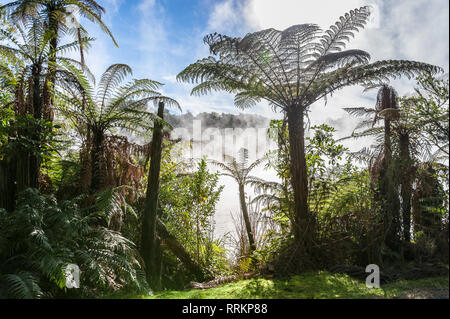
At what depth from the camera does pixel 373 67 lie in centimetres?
315

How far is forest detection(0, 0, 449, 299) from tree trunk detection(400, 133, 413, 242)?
0.04ft

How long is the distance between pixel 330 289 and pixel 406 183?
1041mm

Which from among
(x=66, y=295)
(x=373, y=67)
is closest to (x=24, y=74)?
(x=66, y=295)

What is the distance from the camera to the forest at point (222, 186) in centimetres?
219

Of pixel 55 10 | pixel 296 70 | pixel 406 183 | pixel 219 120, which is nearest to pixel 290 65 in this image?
pixel 296 70

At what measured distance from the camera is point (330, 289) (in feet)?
6.63

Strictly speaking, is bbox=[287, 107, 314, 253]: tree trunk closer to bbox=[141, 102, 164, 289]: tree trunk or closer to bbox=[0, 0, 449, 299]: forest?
bbox=[0, 0, 449, 299]: forest

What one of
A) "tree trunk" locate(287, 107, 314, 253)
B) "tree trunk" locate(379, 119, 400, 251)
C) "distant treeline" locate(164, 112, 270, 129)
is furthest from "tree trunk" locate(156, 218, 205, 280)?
"tree trunk" locate(379, 119, 400, 251)

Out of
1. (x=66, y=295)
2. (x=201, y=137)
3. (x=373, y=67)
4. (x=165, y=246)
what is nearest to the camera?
(x=66, y=295)

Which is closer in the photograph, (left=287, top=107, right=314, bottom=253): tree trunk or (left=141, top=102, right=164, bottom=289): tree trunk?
(left=287, top=107, right=314, bottom=253): tree trunk

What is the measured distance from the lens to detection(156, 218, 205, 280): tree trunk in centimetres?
433

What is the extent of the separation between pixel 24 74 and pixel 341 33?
3.98 meters
